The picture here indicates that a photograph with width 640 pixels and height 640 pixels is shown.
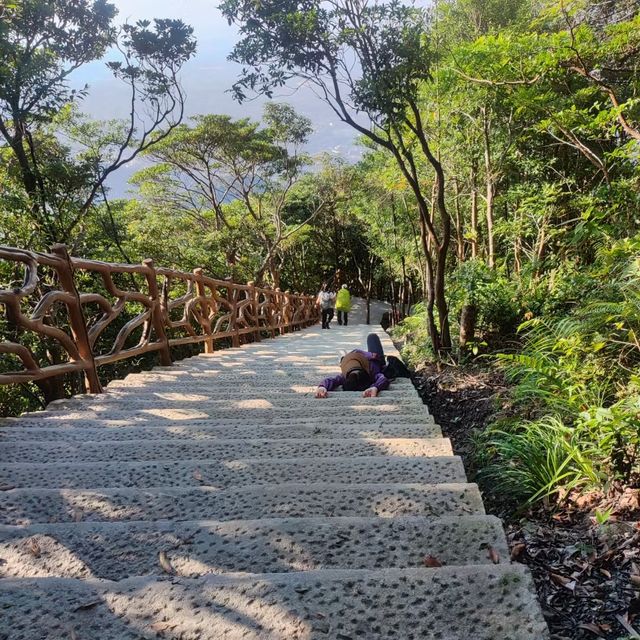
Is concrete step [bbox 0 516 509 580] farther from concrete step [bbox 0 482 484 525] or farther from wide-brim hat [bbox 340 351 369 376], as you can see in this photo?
wide-brim hat [bbox 340 351 369 376]

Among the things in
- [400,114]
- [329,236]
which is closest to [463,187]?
[400,114]

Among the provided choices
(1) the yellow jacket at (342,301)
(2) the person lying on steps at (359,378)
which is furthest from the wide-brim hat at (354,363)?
(1) the yellow jacket at (342,301)

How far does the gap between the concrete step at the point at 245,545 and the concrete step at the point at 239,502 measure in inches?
6.2

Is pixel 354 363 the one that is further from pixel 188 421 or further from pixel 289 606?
pixel 289 606

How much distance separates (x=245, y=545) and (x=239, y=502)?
0.34 metres

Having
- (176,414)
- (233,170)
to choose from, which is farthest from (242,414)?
(233,170)

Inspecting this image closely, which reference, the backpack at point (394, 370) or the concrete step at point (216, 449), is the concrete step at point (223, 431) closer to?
the concrete step at point (216, 449)

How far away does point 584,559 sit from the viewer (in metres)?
1.76

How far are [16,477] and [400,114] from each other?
4.13 m

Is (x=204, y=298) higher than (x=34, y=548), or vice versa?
(x=204, y=298)

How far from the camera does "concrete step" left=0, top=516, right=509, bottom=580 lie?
1.34m

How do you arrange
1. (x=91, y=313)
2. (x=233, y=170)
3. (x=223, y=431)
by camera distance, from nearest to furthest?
(x=223, y=431) < (x=91, y=313) < (x=233, y=170)

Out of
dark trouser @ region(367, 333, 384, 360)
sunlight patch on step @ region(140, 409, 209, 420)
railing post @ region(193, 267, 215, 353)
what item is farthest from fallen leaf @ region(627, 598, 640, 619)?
railing post @ region(193, 267, 215, 353)

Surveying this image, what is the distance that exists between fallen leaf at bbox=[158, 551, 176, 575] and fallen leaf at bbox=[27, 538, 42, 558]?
38cm
